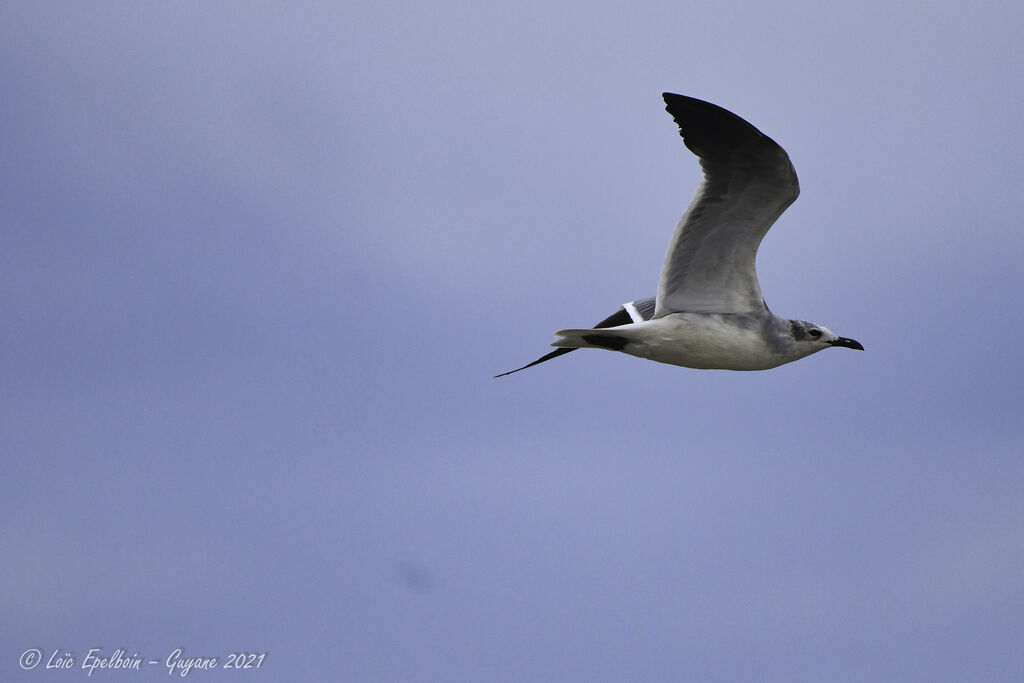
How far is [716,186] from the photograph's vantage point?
16234mm

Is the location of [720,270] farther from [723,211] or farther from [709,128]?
[709,128]

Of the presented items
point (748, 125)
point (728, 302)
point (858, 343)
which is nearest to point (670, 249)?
point (728, 302)

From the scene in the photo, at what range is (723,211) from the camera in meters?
16.4

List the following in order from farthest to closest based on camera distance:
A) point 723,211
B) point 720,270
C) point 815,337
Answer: point 815,337, point 720,270, point 723,211

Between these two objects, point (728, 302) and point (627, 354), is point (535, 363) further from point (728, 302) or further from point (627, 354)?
point (728, 302)

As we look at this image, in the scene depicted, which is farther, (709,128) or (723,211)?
(723,211)

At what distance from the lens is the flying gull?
624 inches

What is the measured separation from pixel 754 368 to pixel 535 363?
2988 millimetres

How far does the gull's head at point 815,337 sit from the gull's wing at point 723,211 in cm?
79

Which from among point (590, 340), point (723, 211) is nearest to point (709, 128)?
point (723, 211)

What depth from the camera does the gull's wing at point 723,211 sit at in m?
15.8

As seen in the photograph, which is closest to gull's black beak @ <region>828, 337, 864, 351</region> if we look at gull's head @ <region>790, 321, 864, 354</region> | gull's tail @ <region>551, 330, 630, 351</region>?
gull's head @ <region>790, 321, 864, 354</region>

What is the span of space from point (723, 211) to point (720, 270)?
92cm

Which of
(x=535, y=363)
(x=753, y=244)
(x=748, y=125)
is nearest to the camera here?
(x=748, y=125)
